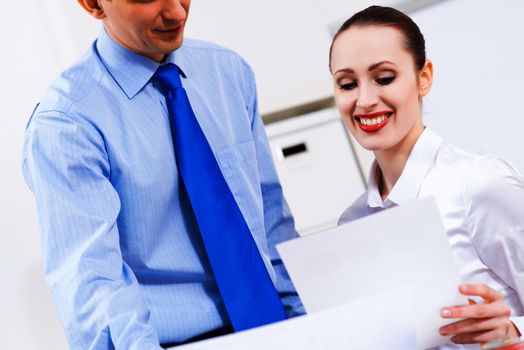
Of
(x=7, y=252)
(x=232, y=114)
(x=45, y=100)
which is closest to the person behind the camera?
(x=45, y=100)

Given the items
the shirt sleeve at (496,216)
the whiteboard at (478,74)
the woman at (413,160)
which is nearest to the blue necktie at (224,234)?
the woman at (413,160)

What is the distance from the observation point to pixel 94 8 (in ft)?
4.07

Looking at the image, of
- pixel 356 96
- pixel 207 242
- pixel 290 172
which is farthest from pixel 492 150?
pixel 207 242

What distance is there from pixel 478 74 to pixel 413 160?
908 mm

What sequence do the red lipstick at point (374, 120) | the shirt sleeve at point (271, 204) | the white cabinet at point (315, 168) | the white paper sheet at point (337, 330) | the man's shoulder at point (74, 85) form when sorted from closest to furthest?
1. the white paper sheet at point (337, 330)
2. the man's shoulder at point (74, 85)
3. the red lipstick at point (374, 120)
4. the shirt sleeve at point (271, 204)
5. the white cabinet at point (315, 168)

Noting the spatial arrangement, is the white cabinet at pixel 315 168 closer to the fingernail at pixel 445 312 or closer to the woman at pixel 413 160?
the woman at pixel 413 160

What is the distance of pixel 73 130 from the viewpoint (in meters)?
1.12

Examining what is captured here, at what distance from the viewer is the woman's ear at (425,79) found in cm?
131

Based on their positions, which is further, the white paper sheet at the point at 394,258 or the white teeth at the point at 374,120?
the white teeth at the point at 374,120

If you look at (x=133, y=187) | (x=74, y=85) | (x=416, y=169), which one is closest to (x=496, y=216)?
(x=416, y=169)

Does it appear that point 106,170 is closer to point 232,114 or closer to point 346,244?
point 232,114

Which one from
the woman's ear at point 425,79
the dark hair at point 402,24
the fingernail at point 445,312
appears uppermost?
the dark hair at point 402,24

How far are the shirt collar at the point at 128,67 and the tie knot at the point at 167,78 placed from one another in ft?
0.05

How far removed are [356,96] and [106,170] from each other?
0.46 m
